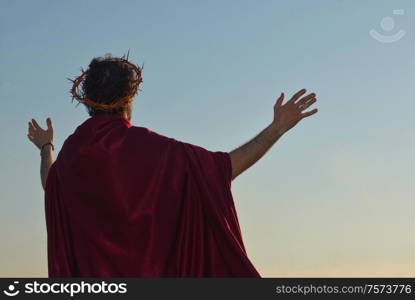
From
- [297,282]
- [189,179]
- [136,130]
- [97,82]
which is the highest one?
[97,82]

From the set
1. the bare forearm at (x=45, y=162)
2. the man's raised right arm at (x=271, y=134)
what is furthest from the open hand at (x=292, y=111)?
the bare forearm at (x=45, y=162)

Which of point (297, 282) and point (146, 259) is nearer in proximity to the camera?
point (146, 259)

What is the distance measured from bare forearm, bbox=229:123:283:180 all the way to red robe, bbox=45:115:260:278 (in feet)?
0.36

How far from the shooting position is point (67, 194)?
26.0 feet

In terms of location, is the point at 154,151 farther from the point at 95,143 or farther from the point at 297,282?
the point at 297,282

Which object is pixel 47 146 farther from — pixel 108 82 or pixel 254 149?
pixel 254 149

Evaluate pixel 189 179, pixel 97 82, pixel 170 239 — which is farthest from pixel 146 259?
pixel 97 82

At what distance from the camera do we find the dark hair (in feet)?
26.7

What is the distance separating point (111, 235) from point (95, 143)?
41.0 inches

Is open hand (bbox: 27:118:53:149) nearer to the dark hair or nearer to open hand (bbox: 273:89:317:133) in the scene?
the dark hair

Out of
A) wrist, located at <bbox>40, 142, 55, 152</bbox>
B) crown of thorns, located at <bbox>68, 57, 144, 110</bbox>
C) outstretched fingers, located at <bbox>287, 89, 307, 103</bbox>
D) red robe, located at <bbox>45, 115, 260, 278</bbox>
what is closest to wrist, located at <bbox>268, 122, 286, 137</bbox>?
outstretched fingers, located at <bbox>287, 89, 307, 103</bbox>

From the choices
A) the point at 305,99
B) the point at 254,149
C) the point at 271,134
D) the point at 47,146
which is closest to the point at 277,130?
the point at 271,134

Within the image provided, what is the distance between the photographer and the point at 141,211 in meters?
7.69

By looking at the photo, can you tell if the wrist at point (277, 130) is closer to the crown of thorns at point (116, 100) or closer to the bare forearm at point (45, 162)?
the crown of thorns at point (116, 100)
